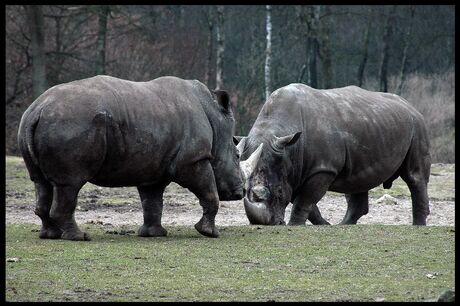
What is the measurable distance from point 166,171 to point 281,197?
2.25 metres

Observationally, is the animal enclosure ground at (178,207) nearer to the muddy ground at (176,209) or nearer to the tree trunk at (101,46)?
the muddy ground at (176,209)

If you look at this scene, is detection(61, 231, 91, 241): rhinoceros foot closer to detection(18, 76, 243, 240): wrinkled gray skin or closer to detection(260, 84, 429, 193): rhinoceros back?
detection(18, 76, 243, 240): wrinkled gray skin

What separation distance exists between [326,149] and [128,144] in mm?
3441

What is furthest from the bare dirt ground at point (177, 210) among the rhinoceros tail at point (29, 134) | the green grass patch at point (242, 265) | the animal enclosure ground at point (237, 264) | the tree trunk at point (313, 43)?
the tree trunk at point (313, 43)

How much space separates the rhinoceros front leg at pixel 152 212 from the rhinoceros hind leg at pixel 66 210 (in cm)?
93

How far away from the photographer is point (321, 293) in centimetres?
864

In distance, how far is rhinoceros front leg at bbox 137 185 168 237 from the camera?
40.8 feet

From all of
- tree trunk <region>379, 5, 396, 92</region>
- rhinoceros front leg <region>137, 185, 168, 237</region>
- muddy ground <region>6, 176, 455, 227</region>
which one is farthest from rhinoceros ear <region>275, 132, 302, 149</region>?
tree trunk <region>379, 5, 396, 92</region>

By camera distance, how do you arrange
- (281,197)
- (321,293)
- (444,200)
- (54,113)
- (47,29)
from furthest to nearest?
(47,29) < (444,200) < (281,197) < (54,113) < (321,293)

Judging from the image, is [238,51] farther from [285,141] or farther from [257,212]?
[257,212]

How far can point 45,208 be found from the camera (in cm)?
1163

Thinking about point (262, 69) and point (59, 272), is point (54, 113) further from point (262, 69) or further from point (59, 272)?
point (262, 69)

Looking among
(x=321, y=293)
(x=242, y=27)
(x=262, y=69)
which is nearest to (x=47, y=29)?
(x=262, y=69)

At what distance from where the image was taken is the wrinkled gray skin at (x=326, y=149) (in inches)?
545
